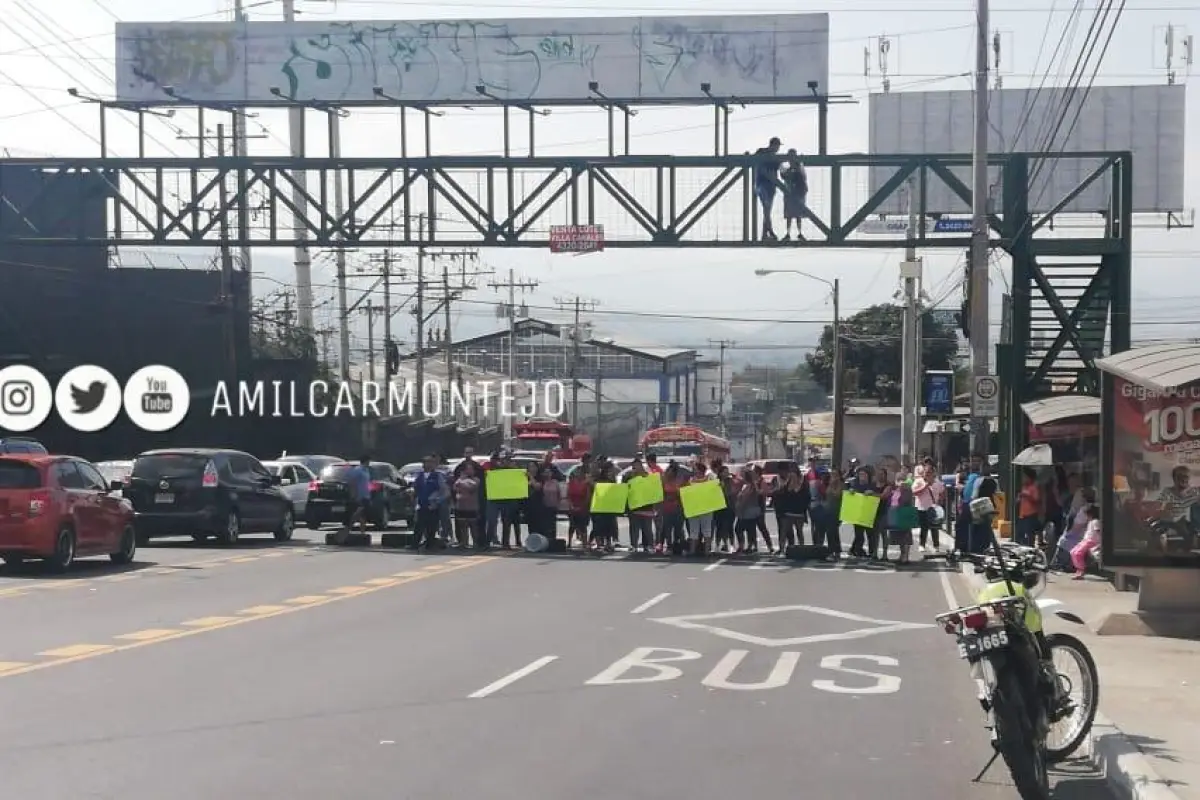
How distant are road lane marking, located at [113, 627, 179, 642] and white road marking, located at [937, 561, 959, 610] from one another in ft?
30.8

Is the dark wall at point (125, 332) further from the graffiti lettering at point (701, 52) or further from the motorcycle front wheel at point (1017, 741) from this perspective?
the motorcycle front wheel at point (1017, 741)

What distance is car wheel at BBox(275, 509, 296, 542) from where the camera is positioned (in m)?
31.1

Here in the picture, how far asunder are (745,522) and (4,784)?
21074 millimetres

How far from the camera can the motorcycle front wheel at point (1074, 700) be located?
9836 millimetres

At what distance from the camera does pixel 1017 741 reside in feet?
27.2

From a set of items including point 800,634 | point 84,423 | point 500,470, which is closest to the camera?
point 800,634

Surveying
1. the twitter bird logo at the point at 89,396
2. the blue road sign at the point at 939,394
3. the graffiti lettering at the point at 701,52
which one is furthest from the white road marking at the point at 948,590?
the twitter bird logo at the point at 89,396

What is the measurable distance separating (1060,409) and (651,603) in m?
8.38

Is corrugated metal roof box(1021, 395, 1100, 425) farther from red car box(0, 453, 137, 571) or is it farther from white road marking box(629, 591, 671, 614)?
red car box(0, 453, 137, 571)

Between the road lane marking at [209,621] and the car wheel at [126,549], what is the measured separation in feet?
24.3

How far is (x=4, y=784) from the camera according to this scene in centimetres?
845

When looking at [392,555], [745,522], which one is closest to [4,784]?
[392,555]

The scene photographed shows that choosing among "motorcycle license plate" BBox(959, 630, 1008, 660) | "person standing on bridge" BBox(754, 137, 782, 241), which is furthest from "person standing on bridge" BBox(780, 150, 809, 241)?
"motorcycle license plate" BBox(959, 630, 1008, 660)

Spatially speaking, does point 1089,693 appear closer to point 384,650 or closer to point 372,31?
point 384,650
